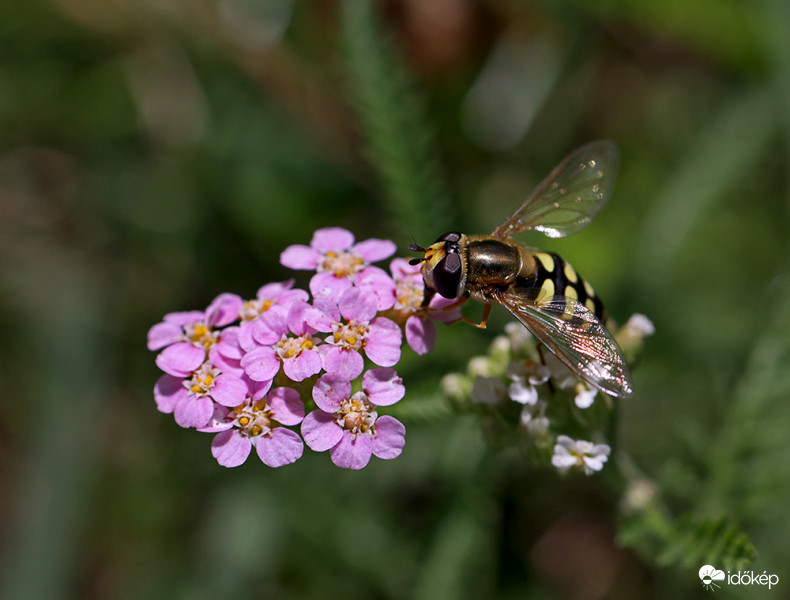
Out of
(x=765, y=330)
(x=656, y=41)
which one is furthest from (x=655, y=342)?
(x=656, y=41)

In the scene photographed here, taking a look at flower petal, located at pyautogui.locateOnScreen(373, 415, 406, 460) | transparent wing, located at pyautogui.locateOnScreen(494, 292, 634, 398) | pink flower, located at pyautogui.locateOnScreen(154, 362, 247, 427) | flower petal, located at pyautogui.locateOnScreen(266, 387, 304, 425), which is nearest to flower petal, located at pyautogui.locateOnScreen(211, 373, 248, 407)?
pink flower, located at pyautogui.locateOnScreen(154, 362, 247, 427)

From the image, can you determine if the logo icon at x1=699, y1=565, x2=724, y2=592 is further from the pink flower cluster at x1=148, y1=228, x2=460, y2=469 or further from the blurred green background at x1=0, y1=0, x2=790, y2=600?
the pink flower cluster at x1=148, y1=228, x2=460, y2=469

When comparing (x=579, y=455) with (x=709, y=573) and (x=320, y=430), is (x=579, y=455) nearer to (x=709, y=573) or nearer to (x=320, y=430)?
(x=709, y=573)

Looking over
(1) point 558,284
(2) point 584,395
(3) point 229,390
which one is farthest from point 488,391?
(3) point 229,390

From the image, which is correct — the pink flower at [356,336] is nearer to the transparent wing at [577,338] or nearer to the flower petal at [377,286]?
the flower petal at [377,286]

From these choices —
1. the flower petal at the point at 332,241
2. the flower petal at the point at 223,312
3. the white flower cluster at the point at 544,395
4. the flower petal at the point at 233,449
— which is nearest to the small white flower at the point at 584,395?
the white flower cluster at the point at 544,395

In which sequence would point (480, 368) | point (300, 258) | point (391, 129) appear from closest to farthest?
point (300, 258) < point (480, 368) < point (391, 129)

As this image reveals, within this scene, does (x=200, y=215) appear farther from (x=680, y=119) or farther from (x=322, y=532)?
(x=680, y=119)
